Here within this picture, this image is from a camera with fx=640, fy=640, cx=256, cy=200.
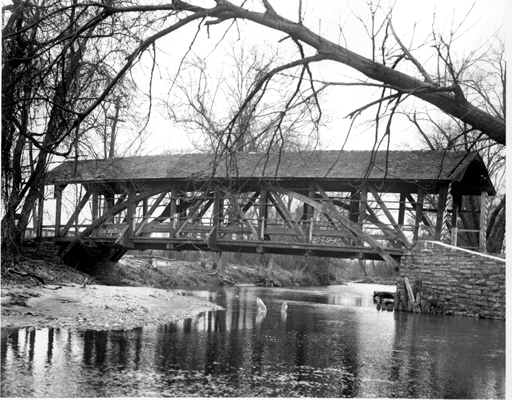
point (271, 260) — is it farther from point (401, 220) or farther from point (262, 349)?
point (262, 349)

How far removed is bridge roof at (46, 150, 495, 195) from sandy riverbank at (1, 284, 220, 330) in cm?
272

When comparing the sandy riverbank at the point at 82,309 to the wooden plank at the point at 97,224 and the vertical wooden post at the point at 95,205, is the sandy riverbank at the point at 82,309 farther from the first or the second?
the vertical wooden post at the point at 95,205

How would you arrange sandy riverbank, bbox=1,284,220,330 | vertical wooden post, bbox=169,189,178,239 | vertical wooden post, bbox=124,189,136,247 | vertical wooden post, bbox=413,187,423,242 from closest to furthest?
sandy riverbank, bbox=1,284,220,330 < vertical wooden post, bbox=413,187,423,242 < vertical wooden post, bbox=169,189,178,239 < vertical wooden post, bbox=124,189,136,247

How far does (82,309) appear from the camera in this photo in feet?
29.1

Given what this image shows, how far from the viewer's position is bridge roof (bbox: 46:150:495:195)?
1341 cm

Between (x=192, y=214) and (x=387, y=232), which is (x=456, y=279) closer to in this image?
(x=387, y=232)

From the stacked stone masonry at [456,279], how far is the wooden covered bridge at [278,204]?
1.84 ft

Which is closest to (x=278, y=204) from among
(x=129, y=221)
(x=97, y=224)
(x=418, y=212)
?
(x=418, y=212)

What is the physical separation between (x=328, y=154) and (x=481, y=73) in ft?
14.0

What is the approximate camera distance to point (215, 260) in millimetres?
25562

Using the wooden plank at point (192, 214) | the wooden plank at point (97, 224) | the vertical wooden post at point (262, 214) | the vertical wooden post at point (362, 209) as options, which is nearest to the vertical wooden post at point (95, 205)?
the wooden plank at point (97, 224)

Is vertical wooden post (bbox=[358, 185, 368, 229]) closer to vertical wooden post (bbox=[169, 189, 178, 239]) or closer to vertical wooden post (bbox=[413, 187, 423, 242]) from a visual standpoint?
vertical wooden post (bbox=[413, 187, 423, 242])

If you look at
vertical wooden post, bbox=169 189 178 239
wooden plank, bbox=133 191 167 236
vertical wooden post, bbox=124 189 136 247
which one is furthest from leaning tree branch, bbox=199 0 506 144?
vertical wooden post, bbox=124 189 136 247

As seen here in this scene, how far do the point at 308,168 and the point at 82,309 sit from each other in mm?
7139
